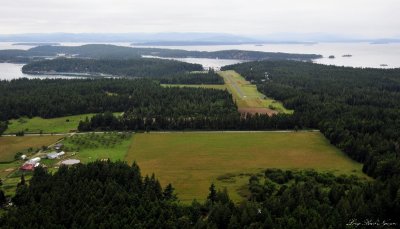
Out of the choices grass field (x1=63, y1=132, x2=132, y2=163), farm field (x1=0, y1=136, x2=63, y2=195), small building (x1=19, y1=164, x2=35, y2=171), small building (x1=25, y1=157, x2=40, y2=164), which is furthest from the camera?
grass field (x1=63, y1=132, x2=132, y2=163)

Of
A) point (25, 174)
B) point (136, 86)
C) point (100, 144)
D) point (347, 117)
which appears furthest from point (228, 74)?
point (25, 174)

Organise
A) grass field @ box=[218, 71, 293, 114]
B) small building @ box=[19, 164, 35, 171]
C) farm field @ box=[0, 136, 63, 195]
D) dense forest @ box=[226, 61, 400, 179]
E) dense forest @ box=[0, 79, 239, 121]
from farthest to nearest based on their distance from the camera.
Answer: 1. grass field @ box=[218, 71, 293, 114]
2. dense forest @ box=[0, 79, 239, 121]
3. dense forest @ box=[226, 61, 400, 179]
4. small building @ box=[19, 164, 35, 171]
5. farm field @ box=[0, 136, 63, 195]

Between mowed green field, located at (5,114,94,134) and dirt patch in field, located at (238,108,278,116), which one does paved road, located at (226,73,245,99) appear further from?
mowed green field, located at (5,114,94,134)

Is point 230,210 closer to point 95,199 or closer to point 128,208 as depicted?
point 128,208

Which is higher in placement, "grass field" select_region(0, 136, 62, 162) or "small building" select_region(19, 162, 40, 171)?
"small building" select_region(19, 162, 40, 171)

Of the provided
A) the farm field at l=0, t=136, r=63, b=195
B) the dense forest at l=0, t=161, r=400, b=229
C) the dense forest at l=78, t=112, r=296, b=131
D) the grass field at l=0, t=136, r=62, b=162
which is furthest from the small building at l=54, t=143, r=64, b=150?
the dense forest at l=0, t=161, r=400, b=229

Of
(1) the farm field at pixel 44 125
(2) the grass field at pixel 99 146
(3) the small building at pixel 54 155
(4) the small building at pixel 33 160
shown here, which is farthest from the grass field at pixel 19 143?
(3) the small building at pixel 54 155

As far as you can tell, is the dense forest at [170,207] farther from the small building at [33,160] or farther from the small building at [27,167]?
the small building at [33,160]
